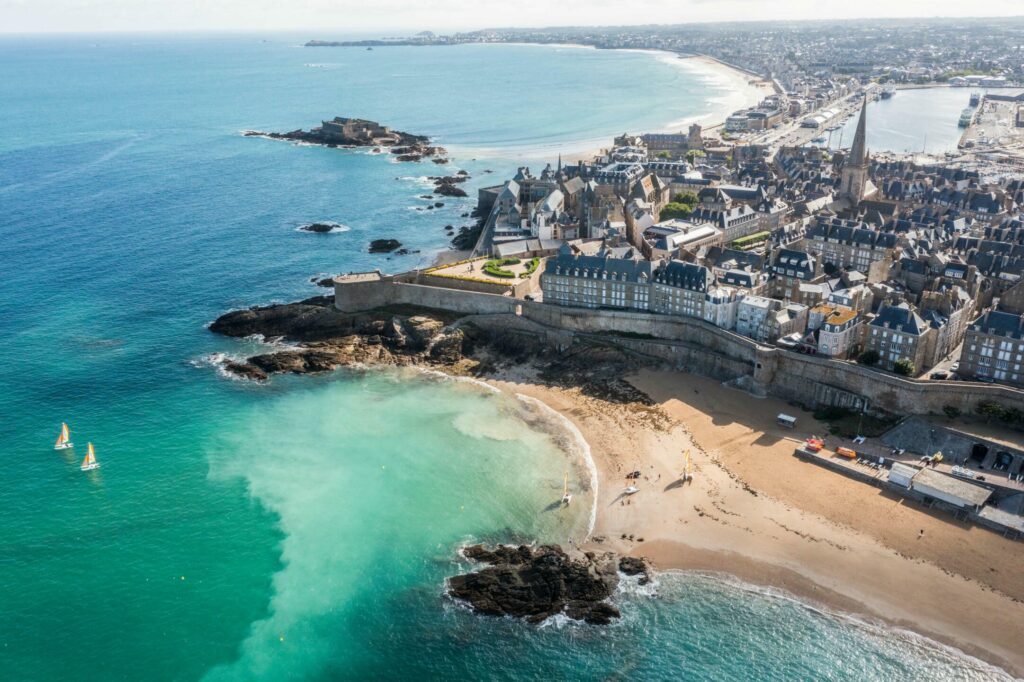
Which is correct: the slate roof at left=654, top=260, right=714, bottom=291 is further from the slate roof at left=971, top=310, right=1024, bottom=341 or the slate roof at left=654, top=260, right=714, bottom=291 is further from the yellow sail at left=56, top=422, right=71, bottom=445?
the yellow sail at left=56, top=422, right=71, bottom=445

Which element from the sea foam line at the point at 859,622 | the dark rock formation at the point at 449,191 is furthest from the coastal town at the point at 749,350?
the dark rock formation at the point at 449,191

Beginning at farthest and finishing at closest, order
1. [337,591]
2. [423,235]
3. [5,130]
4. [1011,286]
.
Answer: [5,130]
[423,235]
[1011,286]
[337,591]

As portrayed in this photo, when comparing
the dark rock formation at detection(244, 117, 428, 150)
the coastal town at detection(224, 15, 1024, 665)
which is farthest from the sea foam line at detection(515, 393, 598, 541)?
the dark rock formation at detection(244, 117, 428, 150)

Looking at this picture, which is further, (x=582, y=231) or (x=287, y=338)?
(x=582, y=231)

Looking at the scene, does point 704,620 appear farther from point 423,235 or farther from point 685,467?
point 423,235

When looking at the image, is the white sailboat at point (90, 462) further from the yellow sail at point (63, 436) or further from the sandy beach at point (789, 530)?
the sandy beach at point (789, 530)

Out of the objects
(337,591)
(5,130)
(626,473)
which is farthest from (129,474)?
(5,130)
